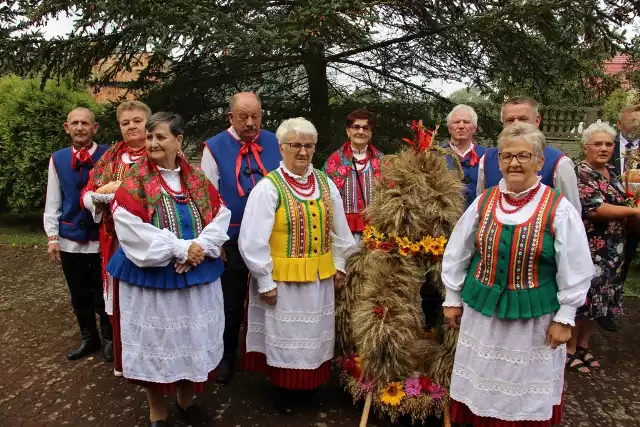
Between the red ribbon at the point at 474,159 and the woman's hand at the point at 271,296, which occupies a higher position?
the red ribbon at the point at 474,159

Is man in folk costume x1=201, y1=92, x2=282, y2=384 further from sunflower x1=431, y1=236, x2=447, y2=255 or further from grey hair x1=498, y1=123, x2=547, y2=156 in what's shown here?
grey hair x1=498, y1=123, x2=547, y2=156

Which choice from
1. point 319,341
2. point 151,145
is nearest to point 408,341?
point 319,341

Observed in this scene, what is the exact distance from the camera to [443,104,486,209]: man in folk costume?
3797 mm

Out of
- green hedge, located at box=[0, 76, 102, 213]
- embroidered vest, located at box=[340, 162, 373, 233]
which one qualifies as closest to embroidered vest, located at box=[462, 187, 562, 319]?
embroidered vest, located at box=[340, 162, 373, 233]

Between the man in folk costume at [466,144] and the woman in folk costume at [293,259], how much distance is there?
1154mm

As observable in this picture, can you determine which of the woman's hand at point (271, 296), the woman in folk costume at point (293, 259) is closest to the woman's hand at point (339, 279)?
the woman in folk costume at point (293, 259)

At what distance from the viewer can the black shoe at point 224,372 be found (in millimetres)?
3822

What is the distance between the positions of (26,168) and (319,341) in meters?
7.08

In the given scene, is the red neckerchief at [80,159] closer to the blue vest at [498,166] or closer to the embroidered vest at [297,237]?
the embroidered vest at [297,237]

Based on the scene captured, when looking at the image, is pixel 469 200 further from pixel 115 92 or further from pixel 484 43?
pixel 115 92

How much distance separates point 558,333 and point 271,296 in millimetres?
1593

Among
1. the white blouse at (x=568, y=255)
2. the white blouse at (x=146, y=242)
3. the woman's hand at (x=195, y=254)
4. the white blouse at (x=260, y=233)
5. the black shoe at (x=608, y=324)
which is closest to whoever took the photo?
the white blouse at (x=568, y=255)

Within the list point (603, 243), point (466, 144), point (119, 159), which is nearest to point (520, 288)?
point (466, 144)

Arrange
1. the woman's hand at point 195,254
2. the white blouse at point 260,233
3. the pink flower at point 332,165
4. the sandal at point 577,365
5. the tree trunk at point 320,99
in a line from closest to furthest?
the woman's hand at point 195,254 < the white blouse at point 260,233 < the pink flower at point 332,165 < the sandal at point 577,365 < the tree trunk at point 320,99
